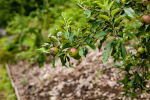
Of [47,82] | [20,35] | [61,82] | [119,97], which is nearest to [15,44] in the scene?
[20,35]

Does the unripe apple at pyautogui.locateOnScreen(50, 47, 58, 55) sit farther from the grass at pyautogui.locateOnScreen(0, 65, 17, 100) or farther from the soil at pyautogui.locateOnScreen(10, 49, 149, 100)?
the grass at pyautogui.locateOnScreen(0, 65, 17, 100)

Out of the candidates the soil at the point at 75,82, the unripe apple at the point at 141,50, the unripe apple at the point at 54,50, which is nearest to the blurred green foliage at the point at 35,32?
the soil at the point at 75,82

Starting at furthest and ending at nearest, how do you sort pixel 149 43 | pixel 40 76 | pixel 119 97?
1. pixel 40 76
2. pixel 119 97
3. pixel 149 43

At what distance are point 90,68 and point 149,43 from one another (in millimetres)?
2040

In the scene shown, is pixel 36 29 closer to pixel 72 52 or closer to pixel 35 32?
pixel 35 32

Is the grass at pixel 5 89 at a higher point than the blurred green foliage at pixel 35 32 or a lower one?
lower

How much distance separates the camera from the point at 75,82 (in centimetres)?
302

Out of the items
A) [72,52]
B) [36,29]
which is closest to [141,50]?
[72,52]

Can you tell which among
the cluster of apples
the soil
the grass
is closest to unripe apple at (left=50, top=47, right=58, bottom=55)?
the cluster of apples

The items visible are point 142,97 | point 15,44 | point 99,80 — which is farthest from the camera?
point 15,44

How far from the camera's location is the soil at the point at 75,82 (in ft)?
8.21

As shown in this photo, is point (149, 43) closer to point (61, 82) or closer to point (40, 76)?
point (61, 82)

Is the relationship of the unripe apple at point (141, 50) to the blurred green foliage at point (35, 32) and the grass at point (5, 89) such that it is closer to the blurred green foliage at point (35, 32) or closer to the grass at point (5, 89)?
the blurred green foliage at point (35, 32)

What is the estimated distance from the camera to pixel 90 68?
10.9ft
